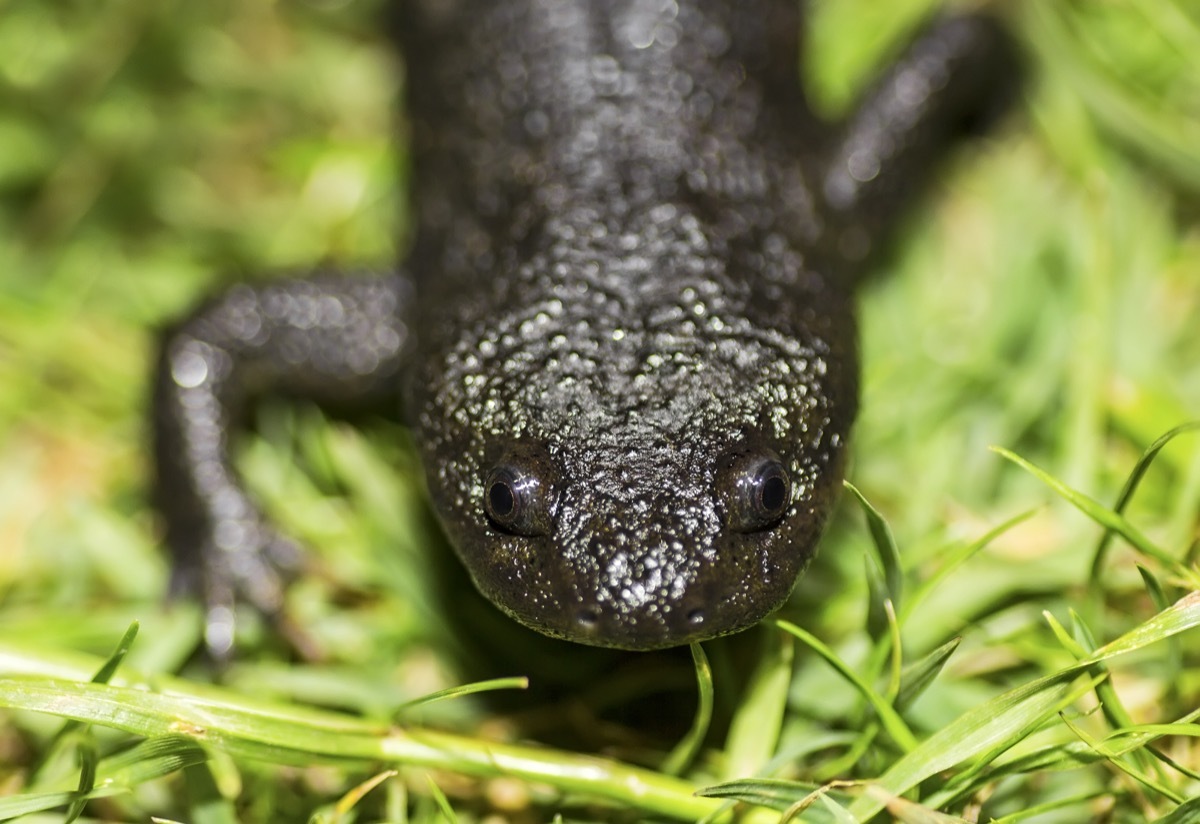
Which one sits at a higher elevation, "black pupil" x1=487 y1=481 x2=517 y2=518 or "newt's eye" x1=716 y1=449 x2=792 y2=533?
"newt's eye" x1=716 y1=449 x2=792 y2=533

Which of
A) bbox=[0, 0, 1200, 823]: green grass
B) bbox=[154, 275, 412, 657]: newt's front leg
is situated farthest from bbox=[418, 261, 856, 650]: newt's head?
bbox=[154, 275, 412, 657]: newt's front leg

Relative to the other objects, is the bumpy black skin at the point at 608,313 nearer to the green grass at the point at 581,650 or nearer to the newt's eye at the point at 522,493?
the newt's eye at the point at 522,493

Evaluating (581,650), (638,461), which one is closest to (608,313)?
(638,461)

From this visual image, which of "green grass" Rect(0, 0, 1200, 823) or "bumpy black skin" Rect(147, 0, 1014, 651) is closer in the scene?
"bumpy black skin" Rect(147, 0, 1014, 651)

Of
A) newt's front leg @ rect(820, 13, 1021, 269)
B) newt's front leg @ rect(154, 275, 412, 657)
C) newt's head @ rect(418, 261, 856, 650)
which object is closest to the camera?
newt's head @ rect(418, 261, 856, 650)

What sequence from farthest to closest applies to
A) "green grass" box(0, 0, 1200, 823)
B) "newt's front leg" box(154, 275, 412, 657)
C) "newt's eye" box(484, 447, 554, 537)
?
"newt's front leg" box(154, 275, 412, 657), "green grass" box(0, 0, 1200, 823), "newt's eye" box(484, 447, 554, 537)

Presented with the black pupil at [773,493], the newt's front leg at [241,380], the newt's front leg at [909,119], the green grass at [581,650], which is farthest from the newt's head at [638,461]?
the newt's front leg at [909,119]

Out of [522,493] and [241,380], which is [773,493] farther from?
[241,380]

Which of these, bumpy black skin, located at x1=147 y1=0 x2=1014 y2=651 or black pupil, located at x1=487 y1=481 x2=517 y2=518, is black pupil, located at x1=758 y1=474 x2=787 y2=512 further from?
black pupil, located at x1=487 y1=481 x2=517 y2=518
